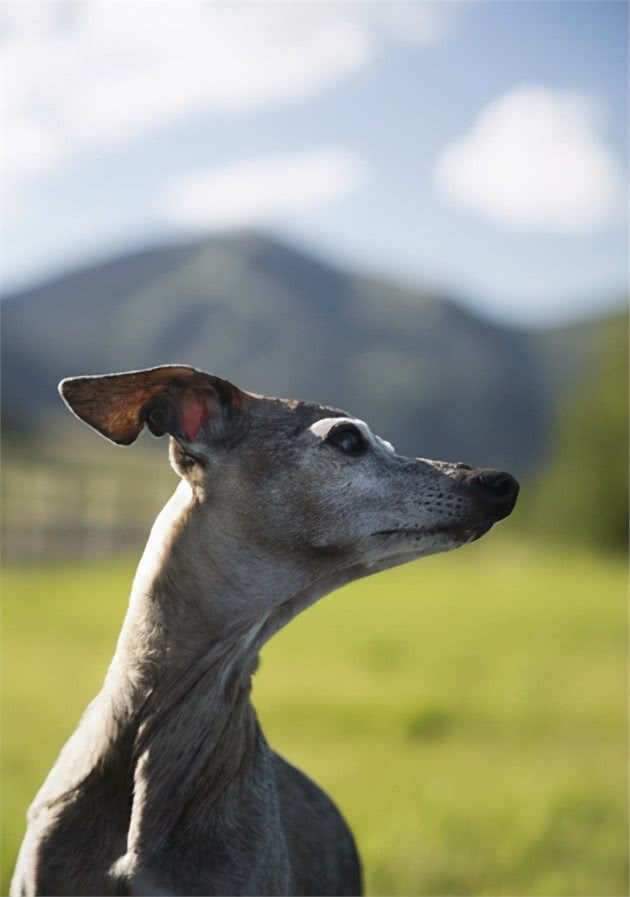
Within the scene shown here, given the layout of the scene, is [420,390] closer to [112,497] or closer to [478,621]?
[112,497]

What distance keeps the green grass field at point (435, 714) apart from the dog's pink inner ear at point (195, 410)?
419 cm

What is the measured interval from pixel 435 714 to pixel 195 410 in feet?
31.9

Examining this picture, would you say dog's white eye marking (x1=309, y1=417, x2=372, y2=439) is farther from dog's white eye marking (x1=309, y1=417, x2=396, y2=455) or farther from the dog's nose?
the dog's nose

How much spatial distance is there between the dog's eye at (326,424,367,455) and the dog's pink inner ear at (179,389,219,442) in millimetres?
423

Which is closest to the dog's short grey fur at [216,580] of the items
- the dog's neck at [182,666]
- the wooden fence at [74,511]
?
the dog's neck at [182,666]

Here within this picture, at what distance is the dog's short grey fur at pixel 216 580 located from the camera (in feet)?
12.9

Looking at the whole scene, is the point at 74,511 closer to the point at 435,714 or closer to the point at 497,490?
the point at 435,714

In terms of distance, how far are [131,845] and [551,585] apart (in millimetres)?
20590

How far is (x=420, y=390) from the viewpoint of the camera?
18738 cm

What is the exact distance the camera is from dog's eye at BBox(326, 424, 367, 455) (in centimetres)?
410

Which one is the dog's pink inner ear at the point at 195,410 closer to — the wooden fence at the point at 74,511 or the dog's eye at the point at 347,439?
the dog's eye at the point at 347,439

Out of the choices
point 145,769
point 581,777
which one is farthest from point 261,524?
point 581,777

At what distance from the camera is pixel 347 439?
13.5 ft

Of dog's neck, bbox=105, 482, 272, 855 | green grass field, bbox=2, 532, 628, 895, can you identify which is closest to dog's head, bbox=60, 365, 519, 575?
dog's neck, bbox=105, 482, 272, 855
